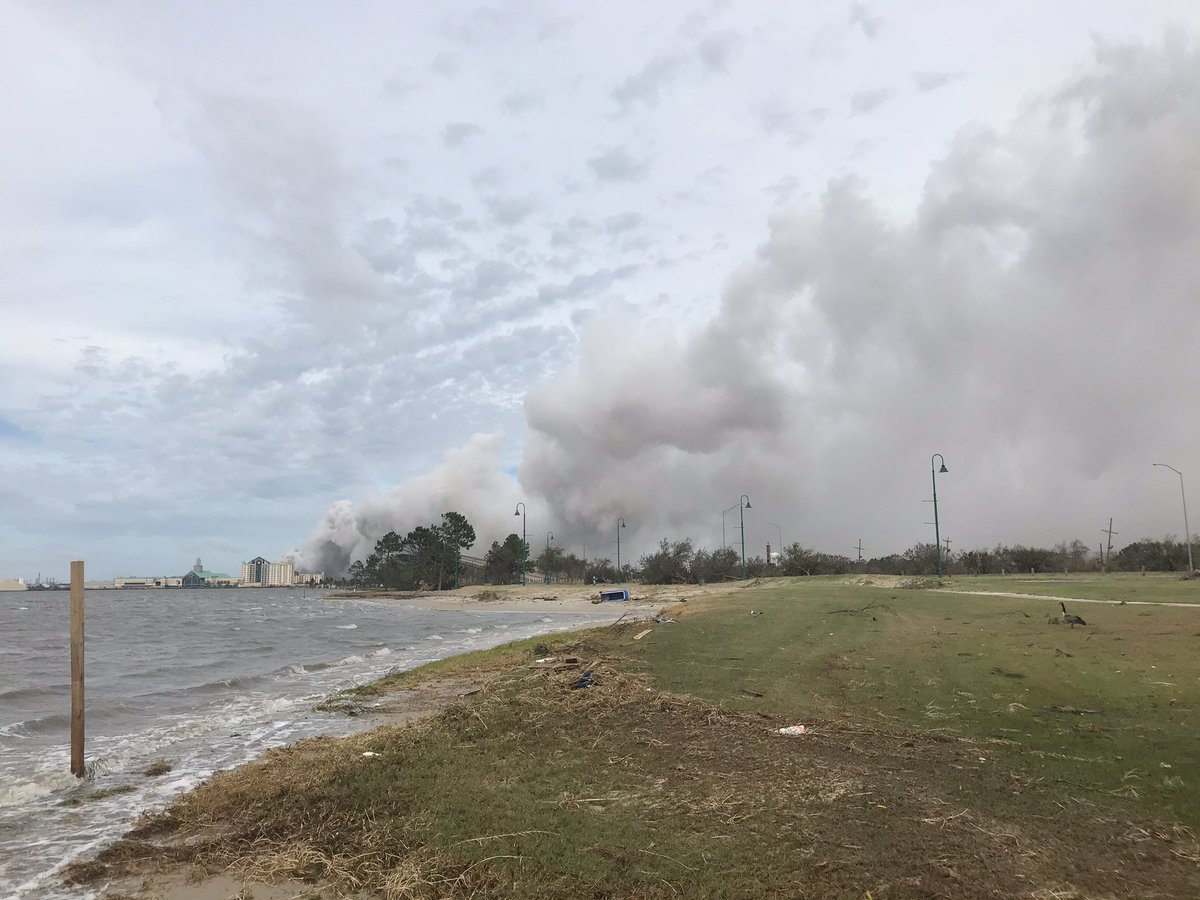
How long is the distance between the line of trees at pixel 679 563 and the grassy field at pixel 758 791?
183 feet

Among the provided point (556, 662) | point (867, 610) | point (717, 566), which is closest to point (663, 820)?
point (556, 662)

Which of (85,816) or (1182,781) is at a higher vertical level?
(1182,781)

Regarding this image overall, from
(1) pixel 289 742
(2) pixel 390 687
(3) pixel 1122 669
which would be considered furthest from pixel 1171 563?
(1) pixel 289 742

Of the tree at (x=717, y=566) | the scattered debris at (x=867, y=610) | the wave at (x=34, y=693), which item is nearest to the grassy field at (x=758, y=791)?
the scattered debris at (x=867, y=610)

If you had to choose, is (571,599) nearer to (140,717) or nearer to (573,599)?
(573,599)

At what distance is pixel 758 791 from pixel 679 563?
3537 inches

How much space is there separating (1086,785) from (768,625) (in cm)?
1516

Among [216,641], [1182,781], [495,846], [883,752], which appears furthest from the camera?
[216,641]

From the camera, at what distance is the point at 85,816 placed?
892cm

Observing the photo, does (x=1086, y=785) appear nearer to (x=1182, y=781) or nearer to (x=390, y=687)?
(x=1182, y=781)

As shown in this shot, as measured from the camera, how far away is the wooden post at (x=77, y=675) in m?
10.7

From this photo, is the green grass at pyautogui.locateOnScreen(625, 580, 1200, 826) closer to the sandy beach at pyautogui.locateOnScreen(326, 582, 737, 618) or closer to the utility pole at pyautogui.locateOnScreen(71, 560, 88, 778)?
the utility pole at pyautogui.locateOnScreen(71, 560, 88, 778)

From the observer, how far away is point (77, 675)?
35.6 feet

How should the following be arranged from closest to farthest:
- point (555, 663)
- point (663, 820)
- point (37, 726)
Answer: point (663, 820) < point (37, 726) < point (555, 663)
